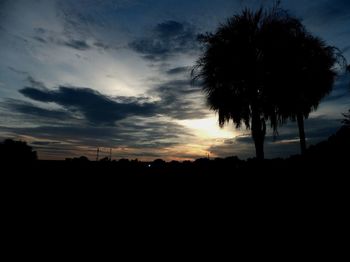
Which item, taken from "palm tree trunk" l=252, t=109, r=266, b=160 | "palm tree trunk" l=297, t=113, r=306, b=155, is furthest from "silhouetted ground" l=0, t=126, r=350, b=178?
"palm tree trunk" l=297, t=113, r=306, b=155

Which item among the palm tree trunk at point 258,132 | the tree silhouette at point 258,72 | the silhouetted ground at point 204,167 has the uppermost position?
the tree silhouette at point 258,72

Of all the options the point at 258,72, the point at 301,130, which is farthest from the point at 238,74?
the point at 301,130

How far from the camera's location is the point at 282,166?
20.0ft

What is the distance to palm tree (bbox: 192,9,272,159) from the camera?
11.7 metres

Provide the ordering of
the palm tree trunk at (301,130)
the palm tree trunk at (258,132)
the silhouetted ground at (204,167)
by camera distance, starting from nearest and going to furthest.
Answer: the silhouetted ground at (204,167) < the palm tree trunk at (258,132) < the palm tree trunk at (301,130)

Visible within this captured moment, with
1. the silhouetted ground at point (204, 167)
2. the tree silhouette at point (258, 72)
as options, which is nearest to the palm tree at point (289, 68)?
the tree silhouette at point (258, 72)

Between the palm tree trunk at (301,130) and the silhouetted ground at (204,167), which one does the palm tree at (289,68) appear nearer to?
the palm tree trunk at (301,130)

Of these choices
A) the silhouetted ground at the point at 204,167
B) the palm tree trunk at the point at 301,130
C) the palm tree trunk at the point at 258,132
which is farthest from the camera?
the palm tree trunk at the point at 301,130

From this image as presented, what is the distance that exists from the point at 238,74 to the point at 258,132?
2.68 metres

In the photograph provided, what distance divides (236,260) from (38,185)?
3527 mm

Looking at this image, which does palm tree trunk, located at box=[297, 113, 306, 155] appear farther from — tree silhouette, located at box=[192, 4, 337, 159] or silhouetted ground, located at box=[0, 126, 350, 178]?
silhouetted ground, located at box=[0, 126, 350, 178]

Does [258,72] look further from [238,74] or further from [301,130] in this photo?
[301,130]

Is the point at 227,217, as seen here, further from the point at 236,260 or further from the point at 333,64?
the point at 333,64

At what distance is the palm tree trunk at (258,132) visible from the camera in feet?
37.1
